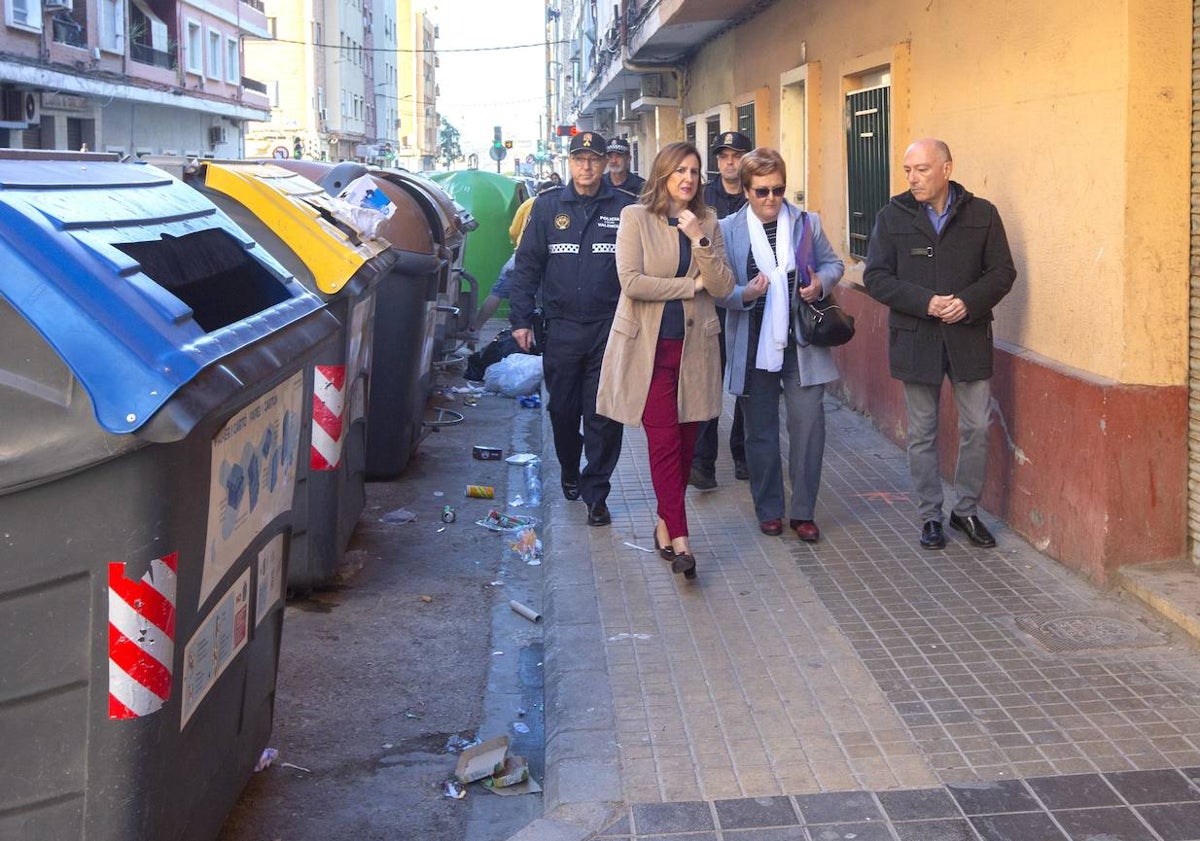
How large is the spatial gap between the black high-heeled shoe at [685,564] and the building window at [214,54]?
139 ft

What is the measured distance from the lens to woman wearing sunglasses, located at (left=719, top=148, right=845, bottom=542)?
21.3 feet

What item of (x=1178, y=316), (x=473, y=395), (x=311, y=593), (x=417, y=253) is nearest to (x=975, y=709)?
(x=1178, y=316)

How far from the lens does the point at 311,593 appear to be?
6.64 meters

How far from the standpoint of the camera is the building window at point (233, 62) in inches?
1889

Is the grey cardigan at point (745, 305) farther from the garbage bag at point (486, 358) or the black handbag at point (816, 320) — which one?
the garbage bag at point (486, 358)

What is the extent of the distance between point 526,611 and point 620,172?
2.79m

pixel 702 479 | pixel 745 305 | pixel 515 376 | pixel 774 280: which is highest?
pixel 774 280

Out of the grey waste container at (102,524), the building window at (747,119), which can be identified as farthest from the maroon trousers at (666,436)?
the building window at (747,119)

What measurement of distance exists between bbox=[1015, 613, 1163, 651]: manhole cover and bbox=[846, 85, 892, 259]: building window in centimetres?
444

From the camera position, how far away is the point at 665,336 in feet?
20.6

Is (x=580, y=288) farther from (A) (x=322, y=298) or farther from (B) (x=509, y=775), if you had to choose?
(B) (x=509, y=775)

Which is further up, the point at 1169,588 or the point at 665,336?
the point at 665,336

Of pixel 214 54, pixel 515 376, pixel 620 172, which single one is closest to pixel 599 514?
pixel 620 172

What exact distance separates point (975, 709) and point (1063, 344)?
2177 mm
